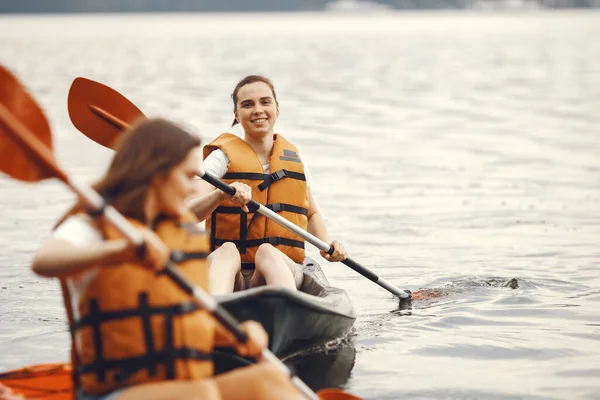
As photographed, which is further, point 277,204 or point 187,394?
point 277,204

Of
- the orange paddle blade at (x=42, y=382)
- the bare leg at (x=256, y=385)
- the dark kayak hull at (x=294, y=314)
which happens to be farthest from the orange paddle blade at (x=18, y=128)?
the dark kayak hull at (x=294, y=314)

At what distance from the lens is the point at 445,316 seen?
254 inches

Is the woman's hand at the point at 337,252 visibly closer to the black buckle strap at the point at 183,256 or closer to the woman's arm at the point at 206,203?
the woman's arm at the point at 206,203

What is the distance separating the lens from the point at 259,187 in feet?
18.4

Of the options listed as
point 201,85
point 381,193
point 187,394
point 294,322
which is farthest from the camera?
point 201,85

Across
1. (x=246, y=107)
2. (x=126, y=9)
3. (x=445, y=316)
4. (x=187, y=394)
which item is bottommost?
(x=445, y=316)

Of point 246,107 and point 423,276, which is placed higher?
point 246,107

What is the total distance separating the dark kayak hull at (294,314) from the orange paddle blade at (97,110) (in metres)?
1.17

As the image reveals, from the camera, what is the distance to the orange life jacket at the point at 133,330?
9.96ft

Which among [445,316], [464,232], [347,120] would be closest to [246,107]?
[445,316]

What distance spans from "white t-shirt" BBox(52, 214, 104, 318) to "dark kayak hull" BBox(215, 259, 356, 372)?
1.57 metres

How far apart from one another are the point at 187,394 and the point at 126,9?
139 m

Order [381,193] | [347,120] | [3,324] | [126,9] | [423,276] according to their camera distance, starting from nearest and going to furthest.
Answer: [3,324] → [423,276] → [381,193] → [347,120] → [126,9]

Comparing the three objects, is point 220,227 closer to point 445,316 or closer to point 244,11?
point 445,316
